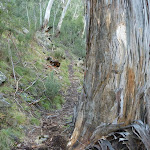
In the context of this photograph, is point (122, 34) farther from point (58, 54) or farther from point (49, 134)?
point (58, 54)

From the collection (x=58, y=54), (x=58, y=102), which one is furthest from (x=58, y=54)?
(x=58, y=102)

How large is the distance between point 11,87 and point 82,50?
36.6 feet

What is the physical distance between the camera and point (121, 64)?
1807mm

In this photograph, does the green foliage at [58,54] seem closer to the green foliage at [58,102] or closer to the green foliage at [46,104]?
the green foliage at [58,102]

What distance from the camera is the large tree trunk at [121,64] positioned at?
180 centimetres

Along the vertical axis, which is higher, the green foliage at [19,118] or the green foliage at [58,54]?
the green foliage at [58,54]

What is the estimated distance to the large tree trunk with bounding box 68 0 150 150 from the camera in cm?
180

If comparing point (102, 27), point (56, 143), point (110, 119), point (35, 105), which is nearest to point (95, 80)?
point (110, 119)

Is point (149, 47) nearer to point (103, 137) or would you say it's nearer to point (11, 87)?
point (103, 137)

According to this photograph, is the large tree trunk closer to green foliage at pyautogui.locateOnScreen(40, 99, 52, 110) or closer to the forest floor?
the forest floor

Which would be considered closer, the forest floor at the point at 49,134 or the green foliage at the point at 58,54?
the forest floor at the point at 49,134

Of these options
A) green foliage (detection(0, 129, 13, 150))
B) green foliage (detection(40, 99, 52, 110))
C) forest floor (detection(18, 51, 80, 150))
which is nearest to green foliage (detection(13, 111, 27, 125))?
forest floor (detection(18, 51, 80, 150))

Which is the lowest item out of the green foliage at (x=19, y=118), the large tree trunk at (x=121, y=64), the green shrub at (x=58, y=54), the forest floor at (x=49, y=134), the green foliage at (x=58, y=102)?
the forest floor at (x=49, y=134)

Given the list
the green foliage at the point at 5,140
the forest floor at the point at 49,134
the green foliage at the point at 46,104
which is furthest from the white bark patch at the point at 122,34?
the green foliage at the point at 46,104
